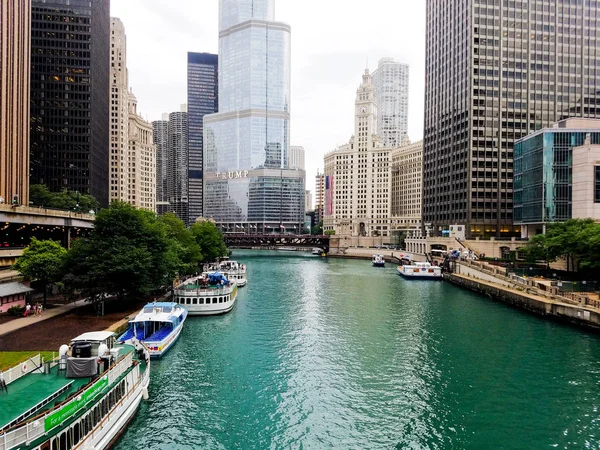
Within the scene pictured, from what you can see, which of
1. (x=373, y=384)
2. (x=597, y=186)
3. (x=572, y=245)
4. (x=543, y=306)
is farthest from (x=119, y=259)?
(x=597, y=186)

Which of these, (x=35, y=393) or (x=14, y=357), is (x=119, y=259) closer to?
(x=14, y=357)

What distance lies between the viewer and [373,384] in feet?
128

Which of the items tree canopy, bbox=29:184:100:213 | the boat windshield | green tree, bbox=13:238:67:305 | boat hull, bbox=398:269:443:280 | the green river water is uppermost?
tree canopy, bbox=29:184:100:213

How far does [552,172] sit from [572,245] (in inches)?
1637

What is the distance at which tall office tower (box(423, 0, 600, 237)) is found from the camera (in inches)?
6545

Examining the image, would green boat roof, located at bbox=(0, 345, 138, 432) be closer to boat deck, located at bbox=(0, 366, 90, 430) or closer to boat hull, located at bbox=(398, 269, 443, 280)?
boat deck, located at bbox=(0, 366, 90, 430)

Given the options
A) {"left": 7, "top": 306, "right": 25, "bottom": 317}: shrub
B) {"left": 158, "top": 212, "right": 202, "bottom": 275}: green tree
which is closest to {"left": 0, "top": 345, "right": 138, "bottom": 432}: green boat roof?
{"left": 7, "top": 306, "right": 25, "bottom": 317}: shrub

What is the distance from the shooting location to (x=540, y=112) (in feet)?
555

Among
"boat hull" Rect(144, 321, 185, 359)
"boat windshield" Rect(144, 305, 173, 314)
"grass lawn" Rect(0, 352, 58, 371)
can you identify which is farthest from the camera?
"boat windshield" Rect(144, 305, 173, 314)

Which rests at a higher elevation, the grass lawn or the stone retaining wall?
the grass lawn

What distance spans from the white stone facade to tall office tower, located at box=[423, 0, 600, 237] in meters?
56.6

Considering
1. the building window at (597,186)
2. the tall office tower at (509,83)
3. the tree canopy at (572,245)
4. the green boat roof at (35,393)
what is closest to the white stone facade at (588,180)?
the building window at (597,186)

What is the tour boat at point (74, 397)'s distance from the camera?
72.4 feet

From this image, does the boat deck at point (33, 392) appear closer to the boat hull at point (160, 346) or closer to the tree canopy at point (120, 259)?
the boat hull at point (160, 346)
